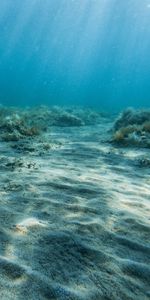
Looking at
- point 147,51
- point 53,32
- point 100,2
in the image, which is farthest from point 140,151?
point 147,51

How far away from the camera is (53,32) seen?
299 feet

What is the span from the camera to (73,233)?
4.06 m

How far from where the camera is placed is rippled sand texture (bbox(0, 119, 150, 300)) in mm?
3070

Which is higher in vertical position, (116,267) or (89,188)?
(89,188)

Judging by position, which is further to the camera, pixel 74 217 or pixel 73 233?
pixel 74 217

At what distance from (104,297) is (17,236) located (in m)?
1.35

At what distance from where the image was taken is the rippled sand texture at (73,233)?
307 centimetres

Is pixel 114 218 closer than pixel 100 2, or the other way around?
pixel 114 218

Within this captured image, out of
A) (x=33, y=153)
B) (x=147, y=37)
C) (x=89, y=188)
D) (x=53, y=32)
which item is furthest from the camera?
(x=53, y=32)

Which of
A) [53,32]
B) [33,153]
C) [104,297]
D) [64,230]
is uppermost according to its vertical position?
[53,32]

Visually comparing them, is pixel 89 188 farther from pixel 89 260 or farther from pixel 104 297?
pixel 104 297

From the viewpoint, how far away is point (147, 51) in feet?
362

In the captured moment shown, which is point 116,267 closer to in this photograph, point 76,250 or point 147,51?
point 76,250

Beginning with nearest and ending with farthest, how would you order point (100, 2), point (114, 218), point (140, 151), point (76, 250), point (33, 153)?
point (76, 250), point (114, 218), point (33, 153), point (140, 151), point (100, 2)
